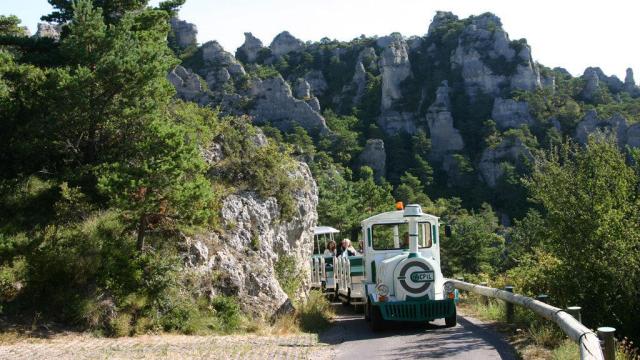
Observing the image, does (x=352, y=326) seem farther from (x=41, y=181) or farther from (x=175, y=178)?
Answer: (x=41, y=181)

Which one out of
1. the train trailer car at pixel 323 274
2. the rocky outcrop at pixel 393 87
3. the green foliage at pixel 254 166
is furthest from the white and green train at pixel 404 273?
the rocky outcrop at pixel 393 87

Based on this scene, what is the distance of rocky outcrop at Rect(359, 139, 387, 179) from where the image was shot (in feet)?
298

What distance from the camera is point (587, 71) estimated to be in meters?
115

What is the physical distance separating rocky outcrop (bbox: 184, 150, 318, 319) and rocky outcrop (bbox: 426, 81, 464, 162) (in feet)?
276

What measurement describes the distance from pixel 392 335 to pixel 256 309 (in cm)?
373

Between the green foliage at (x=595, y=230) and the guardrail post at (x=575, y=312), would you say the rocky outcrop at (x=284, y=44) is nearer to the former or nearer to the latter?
the green foliage at (x=595, y=230)

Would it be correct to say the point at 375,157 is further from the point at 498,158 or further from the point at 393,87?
the point at 393,87

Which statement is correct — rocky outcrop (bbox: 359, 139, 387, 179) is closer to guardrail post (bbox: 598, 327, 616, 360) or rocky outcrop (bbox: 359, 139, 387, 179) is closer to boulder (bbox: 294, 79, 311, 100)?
boulder (bbox: 294, 79, 311, 100)

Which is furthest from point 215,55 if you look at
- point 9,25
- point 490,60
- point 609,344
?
point 609,344

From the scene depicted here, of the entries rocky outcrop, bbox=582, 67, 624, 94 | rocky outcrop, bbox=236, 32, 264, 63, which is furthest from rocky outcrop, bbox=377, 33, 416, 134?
rocky outcrop, bbox=582, 67, 624, 94

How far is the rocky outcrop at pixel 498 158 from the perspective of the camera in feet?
291

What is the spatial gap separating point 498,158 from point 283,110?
36135 mm

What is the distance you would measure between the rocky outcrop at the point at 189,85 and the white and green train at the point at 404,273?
76388 mm

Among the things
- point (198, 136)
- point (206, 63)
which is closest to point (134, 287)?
point (198, 136)
